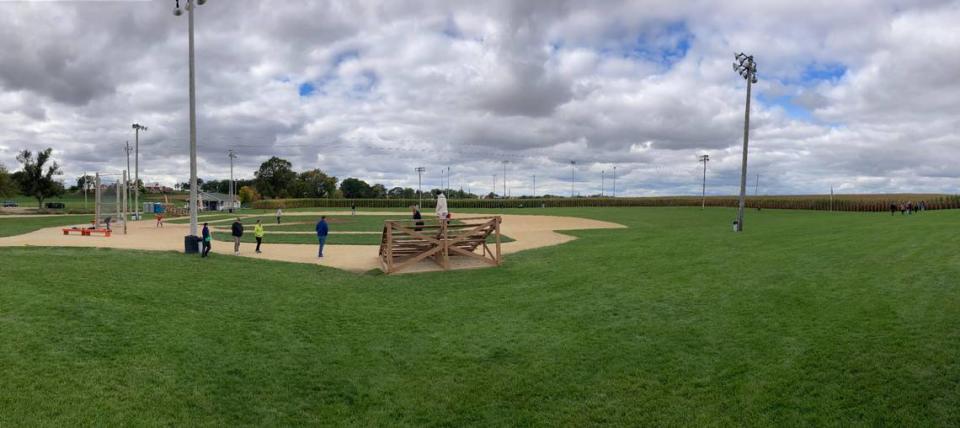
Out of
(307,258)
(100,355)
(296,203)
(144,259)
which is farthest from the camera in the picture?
(296,203)

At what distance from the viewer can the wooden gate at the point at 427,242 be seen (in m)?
16.7

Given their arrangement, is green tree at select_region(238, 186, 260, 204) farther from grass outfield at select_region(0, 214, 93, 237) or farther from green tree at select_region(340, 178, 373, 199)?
grass outfield at select_region(0, 214, 93, 237)

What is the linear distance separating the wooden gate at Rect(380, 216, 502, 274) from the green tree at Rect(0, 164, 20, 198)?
9146 centimetres

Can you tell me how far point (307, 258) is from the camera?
68.0ft

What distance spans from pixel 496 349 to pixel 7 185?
10188 centimetres

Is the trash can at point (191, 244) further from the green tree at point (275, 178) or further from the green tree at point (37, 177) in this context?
the green tree at point (275, 178)

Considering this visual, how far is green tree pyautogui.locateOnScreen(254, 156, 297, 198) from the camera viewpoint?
14488 cm

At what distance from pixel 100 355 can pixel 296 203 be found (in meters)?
111

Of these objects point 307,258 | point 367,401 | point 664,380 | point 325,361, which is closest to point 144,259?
point 307,258

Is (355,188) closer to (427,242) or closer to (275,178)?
(275,178)

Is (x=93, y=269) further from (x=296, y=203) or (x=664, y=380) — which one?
(x=296, y=203)

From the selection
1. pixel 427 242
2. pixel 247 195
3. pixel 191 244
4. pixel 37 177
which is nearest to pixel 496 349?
pixel 427 242

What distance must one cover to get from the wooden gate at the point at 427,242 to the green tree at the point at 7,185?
9146 centimetres

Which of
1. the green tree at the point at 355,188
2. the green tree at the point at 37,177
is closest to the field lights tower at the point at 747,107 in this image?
the green tree at the point at 37,177
